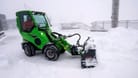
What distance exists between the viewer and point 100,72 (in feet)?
13.0

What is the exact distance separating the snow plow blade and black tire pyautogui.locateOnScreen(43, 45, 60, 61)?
1.04 meters

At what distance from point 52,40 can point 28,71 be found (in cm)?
148

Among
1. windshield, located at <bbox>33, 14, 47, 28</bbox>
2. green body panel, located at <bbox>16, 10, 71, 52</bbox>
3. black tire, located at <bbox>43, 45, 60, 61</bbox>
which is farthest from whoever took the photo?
windshield, located at <bbox>33, 14, 47, 28</bbox>

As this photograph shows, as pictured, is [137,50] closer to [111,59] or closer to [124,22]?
[111,59]

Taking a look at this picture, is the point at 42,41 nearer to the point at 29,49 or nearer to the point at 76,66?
the point at 29,49

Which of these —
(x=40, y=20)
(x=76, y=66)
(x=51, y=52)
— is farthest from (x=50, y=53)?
(x=40, y=20)

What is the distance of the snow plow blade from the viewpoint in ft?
14.3

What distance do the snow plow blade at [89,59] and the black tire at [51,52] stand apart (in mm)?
1043

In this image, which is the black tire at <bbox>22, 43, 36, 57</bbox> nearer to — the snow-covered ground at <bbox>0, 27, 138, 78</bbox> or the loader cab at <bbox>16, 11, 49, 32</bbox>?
the snow-covered ground at <bbox>0, 27, 138, 78</bbox>

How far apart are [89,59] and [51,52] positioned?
144cm

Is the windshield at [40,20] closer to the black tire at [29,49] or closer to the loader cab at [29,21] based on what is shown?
the loader cab at [29,21]

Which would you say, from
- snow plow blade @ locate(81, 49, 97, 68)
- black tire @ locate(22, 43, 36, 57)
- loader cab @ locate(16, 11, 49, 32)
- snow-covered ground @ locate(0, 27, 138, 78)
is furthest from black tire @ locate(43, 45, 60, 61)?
snow plow blade @ locate(81, 49, 97, 68)

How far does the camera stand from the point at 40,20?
5.88 metres

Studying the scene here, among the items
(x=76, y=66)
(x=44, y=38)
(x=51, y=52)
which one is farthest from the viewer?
(x=44, y=38)
